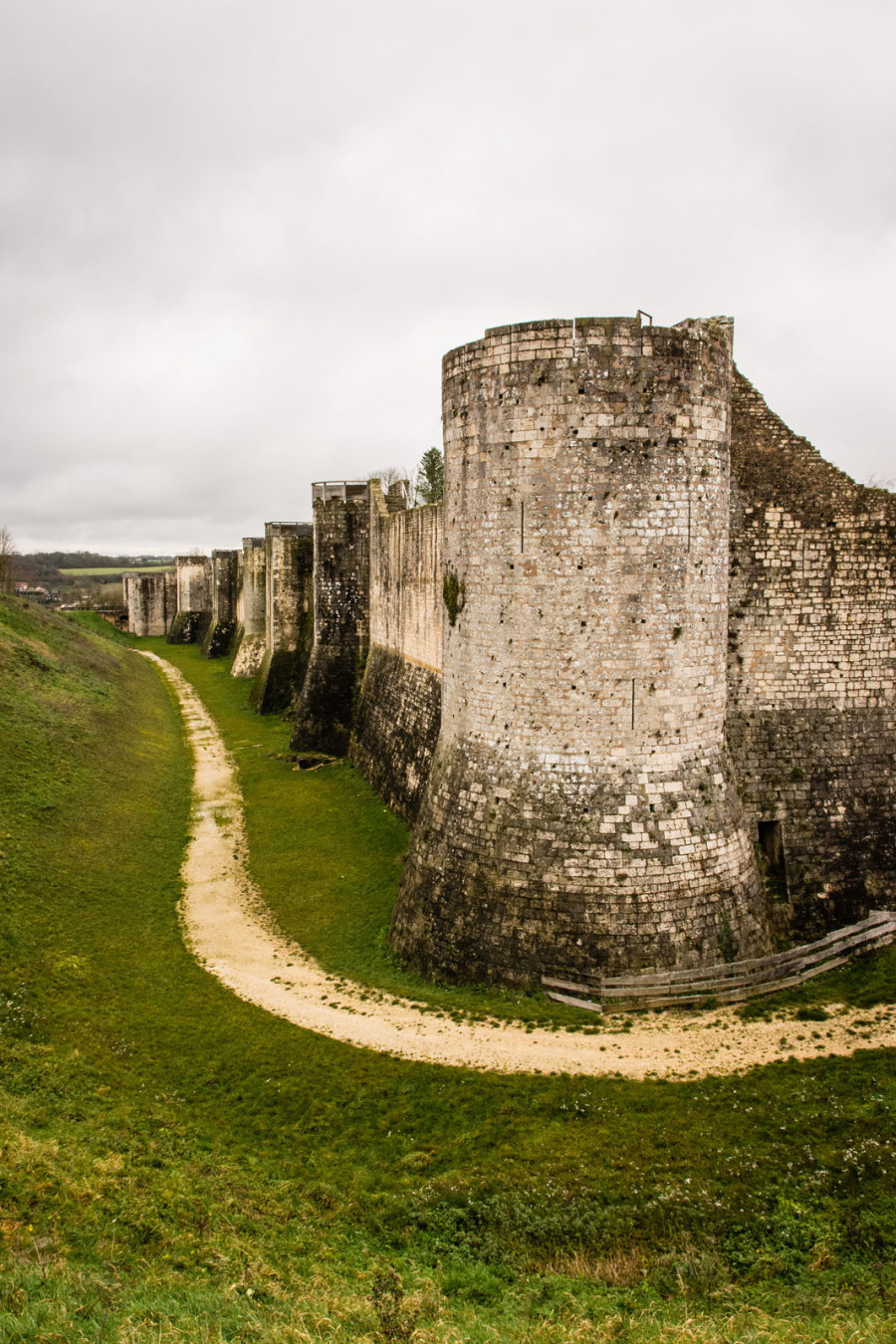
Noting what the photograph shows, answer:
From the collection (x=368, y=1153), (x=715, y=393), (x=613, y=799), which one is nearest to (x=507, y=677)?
(x=613, y=799)

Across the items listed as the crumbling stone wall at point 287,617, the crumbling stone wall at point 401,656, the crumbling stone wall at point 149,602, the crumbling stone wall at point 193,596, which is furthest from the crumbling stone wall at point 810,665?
the crumbling stone wall at point 149,602

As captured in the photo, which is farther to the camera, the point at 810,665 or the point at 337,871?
the point at 337,871

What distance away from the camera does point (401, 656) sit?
20625 mm

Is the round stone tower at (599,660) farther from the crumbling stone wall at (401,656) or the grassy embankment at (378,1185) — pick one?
the crumbling stone wall at (401,656)

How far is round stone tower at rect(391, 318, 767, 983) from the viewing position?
10.0 m

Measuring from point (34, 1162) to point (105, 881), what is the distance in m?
8.13

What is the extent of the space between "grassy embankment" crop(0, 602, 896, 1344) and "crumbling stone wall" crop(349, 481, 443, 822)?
7.32 metres

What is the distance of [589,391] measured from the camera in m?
10.0

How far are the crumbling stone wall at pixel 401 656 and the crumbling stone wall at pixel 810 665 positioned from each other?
5.97m

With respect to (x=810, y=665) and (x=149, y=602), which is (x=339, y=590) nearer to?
(x=810, y=665)

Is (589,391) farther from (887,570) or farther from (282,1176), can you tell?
(282,1176)

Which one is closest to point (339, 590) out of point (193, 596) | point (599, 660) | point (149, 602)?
point (599, 660)

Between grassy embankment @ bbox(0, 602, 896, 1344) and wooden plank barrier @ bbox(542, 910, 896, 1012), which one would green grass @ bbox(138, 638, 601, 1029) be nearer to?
wooden plank barrier @ bbox(542, 910, 896, 1012)

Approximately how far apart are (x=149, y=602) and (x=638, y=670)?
197 ft
